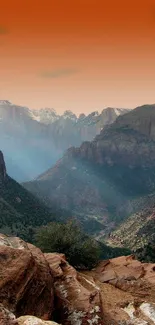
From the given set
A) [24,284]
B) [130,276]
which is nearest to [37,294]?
[24,284]

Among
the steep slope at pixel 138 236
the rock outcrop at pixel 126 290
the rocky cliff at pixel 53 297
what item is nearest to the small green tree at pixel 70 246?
the rock outcrop at pixel 126 290

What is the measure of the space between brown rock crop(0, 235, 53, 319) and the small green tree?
19262 millimetres

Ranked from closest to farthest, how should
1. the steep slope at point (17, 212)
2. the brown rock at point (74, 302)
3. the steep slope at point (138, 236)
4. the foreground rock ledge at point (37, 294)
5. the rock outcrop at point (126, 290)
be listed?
the foreground rock ledge at point (37, 294), the brown rock at point (74, 302), the rock outcrop at point (126, 290), the steep slope at point (17, 212), the steep slope at point (138, 236)

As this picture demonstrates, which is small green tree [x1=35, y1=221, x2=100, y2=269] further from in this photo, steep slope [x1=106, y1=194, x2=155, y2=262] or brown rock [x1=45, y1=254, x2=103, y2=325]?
steep slope [x1=106, y1=194, x2=155, y2=262]

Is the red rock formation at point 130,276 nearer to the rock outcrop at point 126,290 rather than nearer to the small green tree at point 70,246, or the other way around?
the rock outcrop at point 126,290

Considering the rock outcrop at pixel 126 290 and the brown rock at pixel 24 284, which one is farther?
the rock outcrop at pixel 126 290

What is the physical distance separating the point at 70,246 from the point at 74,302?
67.9 feet

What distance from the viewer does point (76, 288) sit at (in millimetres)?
25547

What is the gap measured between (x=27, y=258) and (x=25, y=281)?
179 cm

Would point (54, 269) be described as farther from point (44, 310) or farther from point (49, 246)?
point (49, 246)

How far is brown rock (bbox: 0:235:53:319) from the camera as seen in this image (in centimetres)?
1973

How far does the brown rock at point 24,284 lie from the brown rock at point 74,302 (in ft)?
4.11

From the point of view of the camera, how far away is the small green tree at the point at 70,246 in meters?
43.0

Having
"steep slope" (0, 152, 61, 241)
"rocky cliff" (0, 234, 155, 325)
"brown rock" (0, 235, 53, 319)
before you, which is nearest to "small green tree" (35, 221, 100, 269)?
"rocky cliff" (0, 234, 155, 325)
